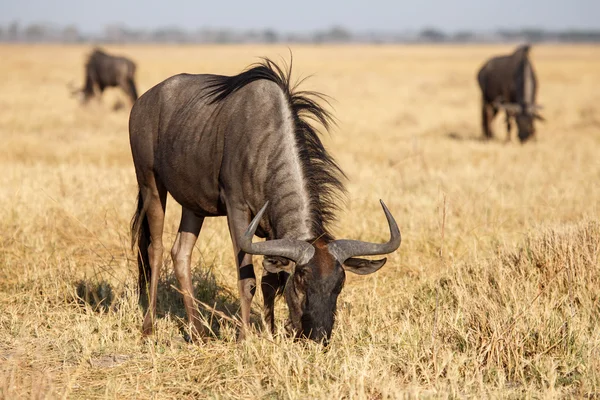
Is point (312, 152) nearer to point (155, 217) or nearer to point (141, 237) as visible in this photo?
point (155, 217)

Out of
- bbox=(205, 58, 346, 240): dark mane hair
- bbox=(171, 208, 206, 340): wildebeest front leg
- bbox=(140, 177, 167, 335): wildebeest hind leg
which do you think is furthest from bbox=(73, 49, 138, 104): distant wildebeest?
bbox=(205, 58, 346, 240): dark mane hair

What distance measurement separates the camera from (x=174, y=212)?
321 inches

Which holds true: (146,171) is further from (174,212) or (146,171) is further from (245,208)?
(174,212)

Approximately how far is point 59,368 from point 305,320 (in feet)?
5.24

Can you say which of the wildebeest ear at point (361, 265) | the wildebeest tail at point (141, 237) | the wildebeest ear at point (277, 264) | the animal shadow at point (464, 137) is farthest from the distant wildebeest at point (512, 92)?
the wildebeest ear at point (277, 264)

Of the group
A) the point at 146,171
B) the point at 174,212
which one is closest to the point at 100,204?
the point at 174,212

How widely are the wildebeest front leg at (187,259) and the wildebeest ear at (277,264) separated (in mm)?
1156

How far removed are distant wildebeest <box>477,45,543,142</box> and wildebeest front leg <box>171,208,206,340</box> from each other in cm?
1123

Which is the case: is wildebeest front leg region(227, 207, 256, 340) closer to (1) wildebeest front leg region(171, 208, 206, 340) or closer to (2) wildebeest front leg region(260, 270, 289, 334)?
(2) wildebeest front leg region(260, 270, 289, 334)

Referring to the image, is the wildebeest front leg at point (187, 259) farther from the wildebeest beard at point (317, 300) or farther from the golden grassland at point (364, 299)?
the wildebeest beard at point (317, 300)

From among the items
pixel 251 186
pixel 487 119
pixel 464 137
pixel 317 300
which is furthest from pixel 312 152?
pixel 487 119

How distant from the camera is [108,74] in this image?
2466 cm

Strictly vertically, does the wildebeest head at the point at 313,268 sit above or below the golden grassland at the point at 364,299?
above

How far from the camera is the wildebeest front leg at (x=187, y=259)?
17.9 ft
